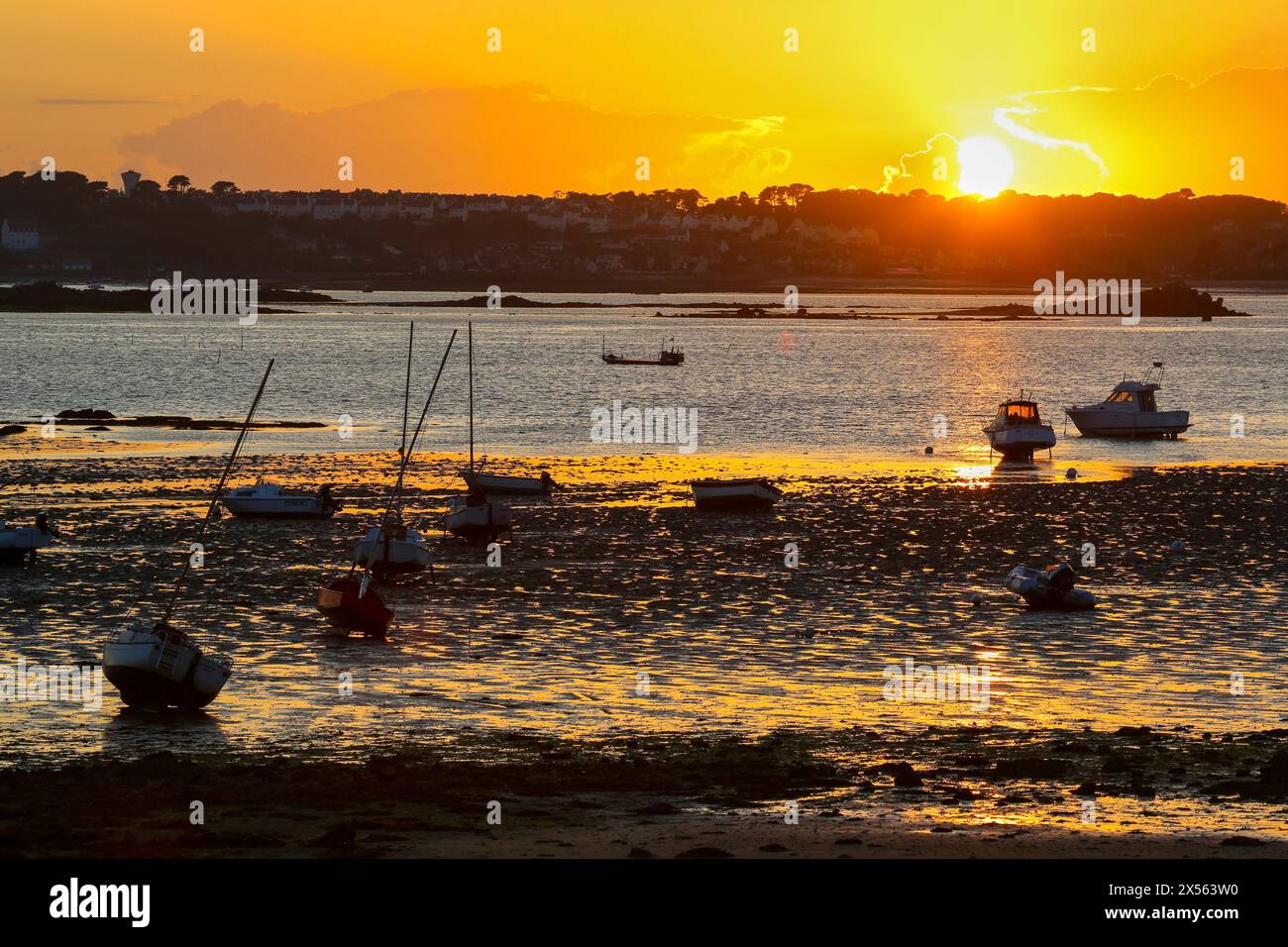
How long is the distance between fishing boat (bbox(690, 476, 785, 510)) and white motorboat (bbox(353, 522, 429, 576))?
43.2 feet

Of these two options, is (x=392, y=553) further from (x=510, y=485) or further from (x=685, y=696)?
(x=510, y=485)

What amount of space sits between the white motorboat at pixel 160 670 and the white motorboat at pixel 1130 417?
57104mm

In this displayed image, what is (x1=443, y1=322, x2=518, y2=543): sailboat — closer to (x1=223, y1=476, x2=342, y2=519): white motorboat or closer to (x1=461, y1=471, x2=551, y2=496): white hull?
(x1=223, y1=476, x2=342, y2=519): white motorboat

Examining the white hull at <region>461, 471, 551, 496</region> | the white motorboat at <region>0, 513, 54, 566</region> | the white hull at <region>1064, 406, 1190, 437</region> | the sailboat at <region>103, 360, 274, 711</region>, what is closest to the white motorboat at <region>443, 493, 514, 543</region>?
the white hull at <region>461, 471, 551, 496</region>

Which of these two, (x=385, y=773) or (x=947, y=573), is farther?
(x=947, y=573)

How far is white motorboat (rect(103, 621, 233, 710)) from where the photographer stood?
23609 mm

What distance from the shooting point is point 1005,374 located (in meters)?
144

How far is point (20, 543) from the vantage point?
1423 inches

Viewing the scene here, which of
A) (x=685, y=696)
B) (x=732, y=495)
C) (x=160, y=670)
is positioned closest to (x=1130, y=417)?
(x=732, y=495)

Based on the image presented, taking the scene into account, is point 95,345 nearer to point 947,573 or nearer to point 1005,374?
point 1005,374

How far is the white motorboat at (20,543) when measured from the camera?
36.0m

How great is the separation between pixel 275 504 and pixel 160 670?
21.2m
